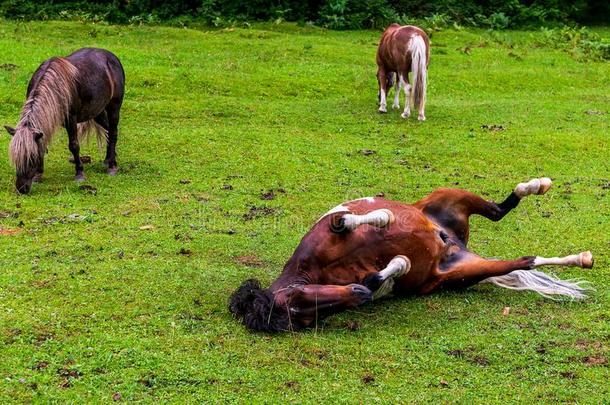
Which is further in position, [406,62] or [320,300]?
[406,62]

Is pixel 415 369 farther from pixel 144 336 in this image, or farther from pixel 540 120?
pixel 540 120

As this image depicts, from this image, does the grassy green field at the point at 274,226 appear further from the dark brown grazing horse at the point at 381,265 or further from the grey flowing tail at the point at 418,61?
the grey flowing tail at the point at 418,61

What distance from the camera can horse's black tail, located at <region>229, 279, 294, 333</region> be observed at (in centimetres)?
604

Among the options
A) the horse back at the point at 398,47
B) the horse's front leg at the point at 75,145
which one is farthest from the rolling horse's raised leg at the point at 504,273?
the horse back at the point at 398,47

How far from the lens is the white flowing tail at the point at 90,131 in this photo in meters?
11.5

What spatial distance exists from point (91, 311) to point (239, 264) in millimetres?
1738

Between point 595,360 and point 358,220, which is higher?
point 358,220

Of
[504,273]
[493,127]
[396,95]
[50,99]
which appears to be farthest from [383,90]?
[504,273]

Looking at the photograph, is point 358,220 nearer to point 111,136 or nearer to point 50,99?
point 50,99

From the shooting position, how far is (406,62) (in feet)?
48.5

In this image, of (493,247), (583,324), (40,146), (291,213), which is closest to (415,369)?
(583,324)

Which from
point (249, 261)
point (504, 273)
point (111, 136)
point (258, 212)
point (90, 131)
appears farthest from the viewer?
point (90, 131)

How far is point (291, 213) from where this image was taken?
9.61 metres

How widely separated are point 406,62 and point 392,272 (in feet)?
30.0
